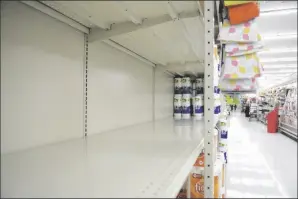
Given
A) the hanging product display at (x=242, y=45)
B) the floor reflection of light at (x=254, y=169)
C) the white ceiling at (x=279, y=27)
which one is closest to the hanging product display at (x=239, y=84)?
the hanging product display at (x=242, y=45)

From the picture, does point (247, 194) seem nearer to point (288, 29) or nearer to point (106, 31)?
point (106, 31)

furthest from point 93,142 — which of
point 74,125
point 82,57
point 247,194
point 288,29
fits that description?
point 288,29

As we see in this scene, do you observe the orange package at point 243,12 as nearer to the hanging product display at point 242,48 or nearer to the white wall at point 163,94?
the hanging product display at point 242,48

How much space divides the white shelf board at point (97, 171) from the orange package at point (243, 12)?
0.58m

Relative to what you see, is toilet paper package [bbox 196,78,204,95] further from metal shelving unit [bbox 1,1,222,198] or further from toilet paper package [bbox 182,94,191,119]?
metal shelving unit [bbox 1,1,222,198]

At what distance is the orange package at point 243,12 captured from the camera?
984 mm

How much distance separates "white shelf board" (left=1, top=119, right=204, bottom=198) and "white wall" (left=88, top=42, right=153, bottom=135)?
478 millimetres

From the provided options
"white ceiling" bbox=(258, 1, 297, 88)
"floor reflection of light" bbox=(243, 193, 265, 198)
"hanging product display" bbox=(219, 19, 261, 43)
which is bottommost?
"floor reflection of light" bbox=(243, 193, 265, 198)

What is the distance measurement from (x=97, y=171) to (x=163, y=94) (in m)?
2.39

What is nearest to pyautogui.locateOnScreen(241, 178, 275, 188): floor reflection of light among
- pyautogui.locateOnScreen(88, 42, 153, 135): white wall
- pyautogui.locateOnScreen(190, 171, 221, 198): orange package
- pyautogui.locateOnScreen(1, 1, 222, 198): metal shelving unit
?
pyautogui.locateOnScreen(88, 42, 153, 135): white wall

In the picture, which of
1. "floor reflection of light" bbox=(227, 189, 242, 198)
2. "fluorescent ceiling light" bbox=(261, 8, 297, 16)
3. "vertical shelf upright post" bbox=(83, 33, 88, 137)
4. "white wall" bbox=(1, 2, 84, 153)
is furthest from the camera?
"fluorescent ceiling light" bbox=(261, 8, 297, 16)

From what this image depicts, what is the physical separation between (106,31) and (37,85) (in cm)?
51

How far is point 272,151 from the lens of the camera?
513 cm

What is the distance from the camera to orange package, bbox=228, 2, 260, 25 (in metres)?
0.98
